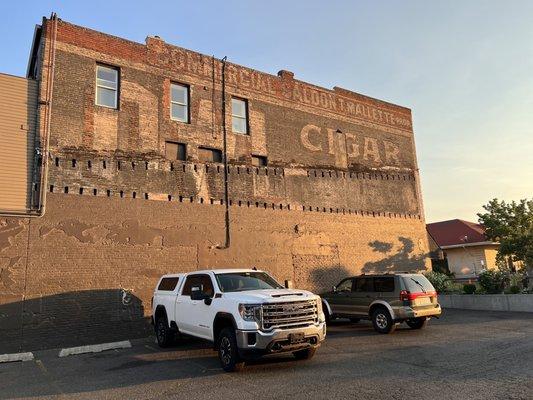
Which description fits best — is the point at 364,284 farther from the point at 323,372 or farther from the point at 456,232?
the point at 456,232

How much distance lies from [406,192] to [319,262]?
8142 millimetres

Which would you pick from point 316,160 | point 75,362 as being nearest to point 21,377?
point 75,362

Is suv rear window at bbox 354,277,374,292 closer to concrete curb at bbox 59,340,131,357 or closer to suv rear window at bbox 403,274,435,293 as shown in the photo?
suv rear window at bbox 403,274,435,293

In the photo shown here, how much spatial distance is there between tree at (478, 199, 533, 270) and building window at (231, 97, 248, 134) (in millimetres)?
12731

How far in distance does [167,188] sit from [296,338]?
9755 mm

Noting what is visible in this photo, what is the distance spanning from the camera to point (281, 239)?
1903 cm

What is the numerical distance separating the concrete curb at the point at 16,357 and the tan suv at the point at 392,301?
378 inches

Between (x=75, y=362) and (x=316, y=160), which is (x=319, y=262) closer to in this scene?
(x=316, y=160)

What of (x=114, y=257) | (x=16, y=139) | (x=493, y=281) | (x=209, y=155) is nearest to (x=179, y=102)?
(x=209, y=155)

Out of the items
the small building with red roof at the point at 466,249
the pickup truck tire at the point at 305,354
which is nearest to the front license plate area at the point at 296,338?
the pickup truck tire at the point at 305,354

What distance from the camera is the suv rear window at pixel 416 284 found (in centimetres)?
1293

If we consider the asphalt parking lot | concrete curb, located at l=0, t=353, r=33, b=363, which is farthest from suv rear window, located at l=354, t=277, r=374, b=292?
concrete curb, located at l=0, t=353, r=33, b=363

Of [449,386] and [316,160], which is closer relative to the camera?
[449,386]

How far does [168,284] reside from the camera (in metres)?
12.2
